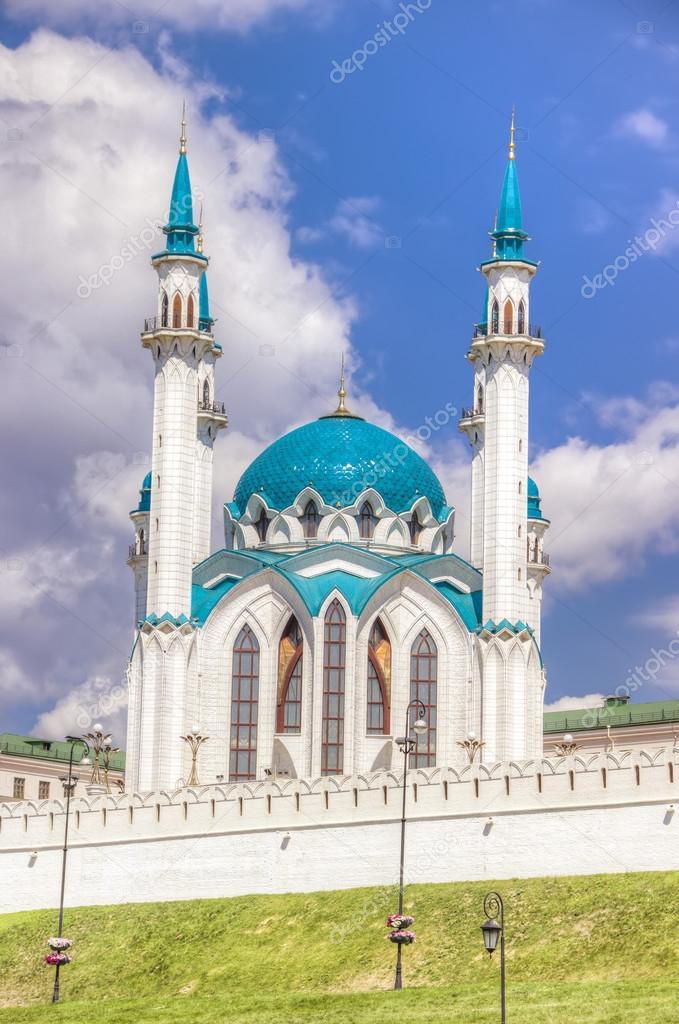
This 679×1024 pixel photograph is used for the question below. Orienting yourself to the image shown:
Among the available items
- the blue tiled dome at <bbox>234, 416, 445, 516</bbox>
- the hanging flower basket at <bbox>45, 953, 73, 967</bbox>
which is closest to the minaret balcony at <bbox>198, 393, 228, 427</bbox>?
the blue tiled dome at <bbox>234, 416, 445, 516</bbox>

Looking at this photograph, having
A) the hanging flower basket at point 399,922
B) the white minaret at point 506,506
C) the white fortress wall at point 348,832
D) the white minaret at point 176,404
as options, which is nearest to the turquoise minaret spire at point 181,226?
the white minaret at point 176,404

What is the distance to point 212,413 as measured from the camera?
9056 centimetres

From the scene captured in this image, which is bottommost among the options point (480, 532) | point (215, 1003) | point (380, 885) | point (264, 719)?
point (215, 1003)

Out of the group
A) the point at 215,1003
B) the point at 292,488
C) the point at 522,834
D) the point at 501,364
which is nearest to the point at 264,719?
the point at 292,488

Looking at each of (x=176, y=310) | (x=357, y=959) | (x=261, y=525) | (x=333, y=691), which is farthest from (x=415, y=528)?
(x=357, y=959)

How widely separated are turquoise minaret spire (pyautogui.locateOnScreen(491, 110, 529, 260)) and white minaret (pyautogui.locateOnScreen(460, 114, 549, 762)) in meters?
0.04

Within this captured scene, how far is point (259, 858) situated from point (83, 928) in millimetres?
5662

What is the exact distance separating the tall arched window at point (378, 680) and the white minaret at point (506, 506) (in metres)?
3.51

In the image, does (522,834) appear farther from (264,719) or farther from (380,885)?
(264,719)

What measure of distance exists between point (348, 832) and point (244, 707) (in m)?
16.5

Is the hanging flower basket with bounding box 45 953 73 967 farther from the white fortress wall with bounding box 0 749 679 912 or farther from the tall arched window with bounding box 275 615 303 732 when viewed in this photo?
the tall arched window with bounding box 275 615 303 732

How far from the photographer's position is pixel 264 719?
81375 mm

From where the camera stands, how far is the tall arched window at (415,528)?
87.7 m

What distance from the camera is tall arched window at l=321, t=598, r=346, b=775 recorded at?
80062 mm
